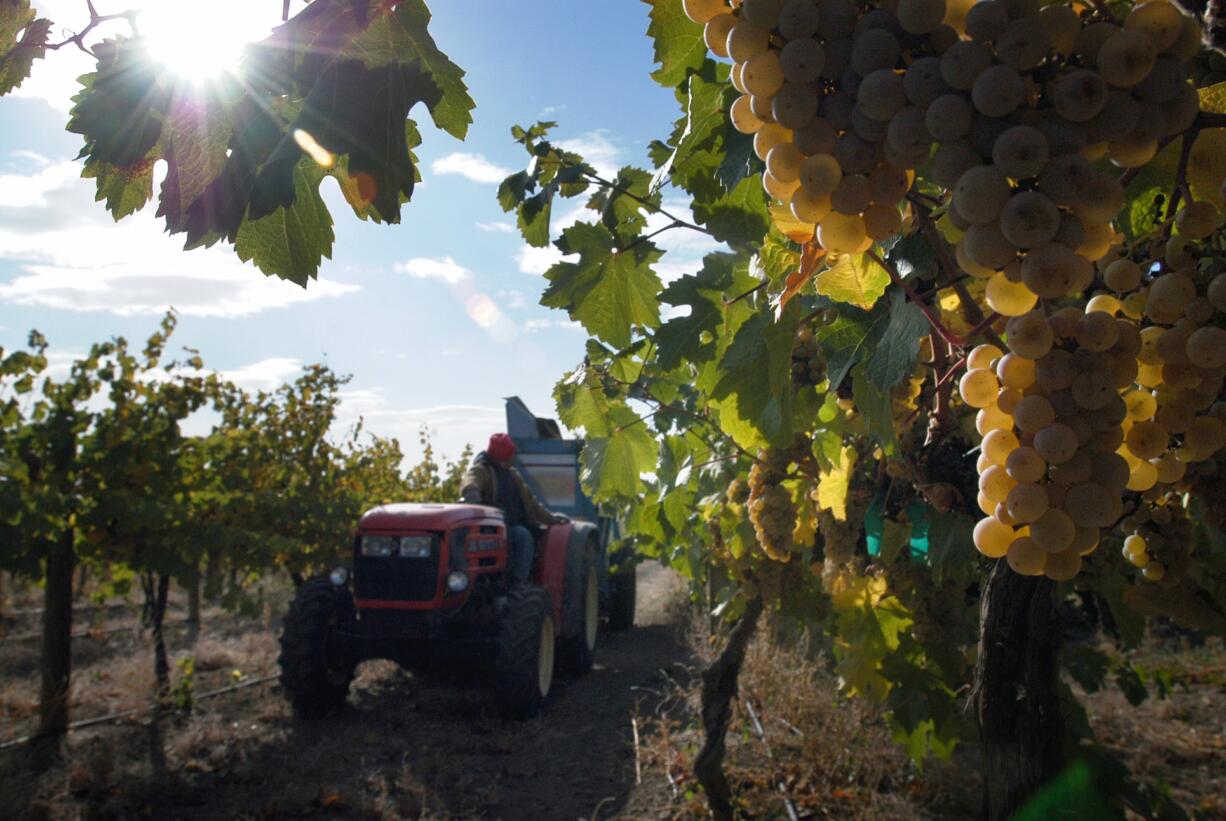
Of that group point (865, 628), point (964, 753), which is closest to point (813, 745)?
point (964, 753)

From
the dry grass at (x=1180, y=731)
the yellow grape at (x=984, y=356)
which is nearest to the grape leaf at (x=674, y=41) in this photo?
the yellow grape at (x=984, y=356)

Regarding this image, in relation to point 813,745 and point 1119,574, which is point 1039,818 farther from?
point 813,745

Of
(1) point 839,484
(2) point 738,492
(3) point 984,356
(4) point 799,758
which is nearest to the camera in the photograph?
(3) point 984,356

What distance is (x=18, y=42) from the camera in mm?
1347

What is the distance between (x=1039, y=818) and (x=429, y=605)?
17.9 feet

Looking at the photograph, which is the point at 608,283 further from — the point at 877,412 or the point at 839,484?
the point at 877,412

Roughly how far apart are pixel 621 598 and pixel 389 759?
5.75 meters

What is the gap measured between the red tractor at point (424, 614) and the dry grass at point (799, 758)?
111 centimetres

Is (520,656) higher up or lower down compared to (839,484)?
lower down

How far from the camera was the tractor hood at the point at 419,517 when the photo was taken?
6527 millimetres

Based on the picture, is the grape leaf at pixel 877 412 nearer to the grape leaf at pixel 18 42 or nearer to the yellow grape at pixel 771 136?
the yellow grape at pixel 771 136

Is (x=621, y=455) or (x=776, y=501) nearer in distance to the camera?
(x=776, y=501)

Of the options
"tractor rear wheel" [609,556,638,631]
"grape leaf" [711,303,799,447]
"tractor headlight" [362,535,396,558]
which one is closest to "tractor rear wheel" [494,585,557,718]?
"tractor headlight" [362,535,396,558]

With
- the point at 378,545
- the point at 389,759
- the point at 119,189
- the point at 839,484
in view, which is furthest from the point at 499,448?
the point at 119,189
